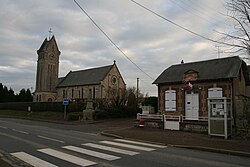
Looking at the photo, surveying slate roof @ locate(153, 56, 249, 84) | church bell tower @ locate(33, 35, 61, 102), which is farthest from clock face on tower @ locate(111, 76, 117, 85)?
slate roof @ locate(153, 56, 249, 84)

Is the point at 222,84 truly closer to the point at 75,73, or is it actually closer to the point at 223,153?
the point at 223,153

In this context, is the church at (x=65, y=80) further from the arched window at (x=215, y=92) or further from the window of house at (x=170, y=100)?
the arched window at (x=215, y=92)

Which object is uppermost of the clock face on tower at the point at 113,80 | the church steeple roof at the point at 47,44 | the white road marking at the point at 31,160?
the church steeple roof at the point at 47,44

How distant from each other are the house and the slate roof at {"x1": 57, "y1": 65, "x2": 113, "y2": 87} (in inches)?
1303

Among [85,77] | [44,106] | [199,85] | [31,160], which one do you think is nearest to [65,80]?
[85,77]

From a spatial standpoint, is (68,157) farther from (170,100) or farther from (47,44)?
(47,44)

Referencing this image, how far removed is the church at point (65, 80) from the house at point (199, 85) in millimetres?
32043

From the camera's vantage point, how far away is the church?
59.6 m

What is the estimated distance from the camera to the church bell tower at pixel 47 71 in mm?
69688

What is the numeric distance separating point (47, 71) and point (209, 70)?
177 feet

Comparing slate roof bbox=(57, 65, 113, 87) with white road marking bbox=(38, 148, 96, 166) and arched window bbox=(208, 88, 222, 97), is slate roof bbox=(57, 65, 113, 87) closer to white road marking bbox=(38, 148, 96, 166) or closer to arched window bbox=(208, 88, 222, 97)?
arched window bbox=(208, 88, 222, 97)

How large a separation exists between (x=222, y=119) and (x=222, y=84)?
6.34 meters

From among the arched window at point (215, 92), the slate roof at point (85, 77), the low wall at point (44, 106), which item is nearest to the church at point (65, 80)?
the slate roof at point (85, 77)

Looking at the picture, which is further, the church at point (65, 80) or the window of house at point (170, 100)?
the church at point (65, 80)
